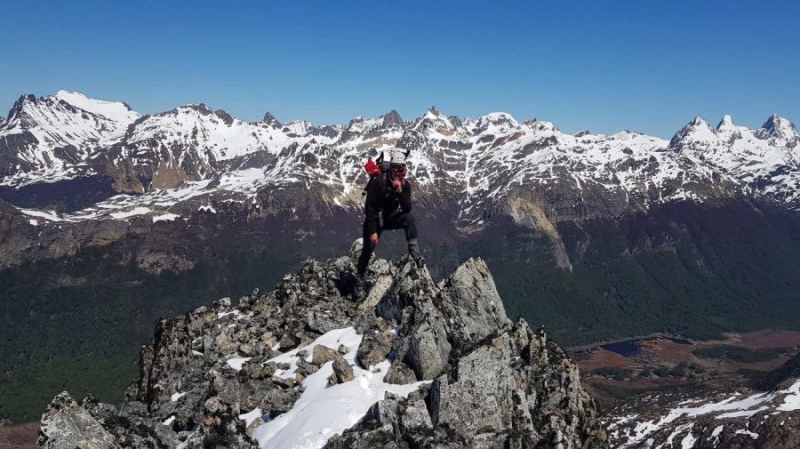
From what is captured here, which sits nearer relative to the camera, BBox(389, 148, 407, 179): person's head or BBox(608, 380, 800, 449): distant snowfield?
BBox(389, 148, 407, 179): person's head

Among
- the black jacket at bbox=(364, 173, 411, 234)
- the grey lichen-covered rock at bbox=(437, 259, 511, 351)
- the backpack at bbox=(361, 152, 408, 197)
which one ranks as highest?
the backpack at bbox=(361, 152, 408, 197)

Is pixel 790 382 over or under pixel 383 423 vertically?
under

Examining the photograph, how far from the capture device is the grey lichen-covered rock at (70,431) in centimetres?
2633

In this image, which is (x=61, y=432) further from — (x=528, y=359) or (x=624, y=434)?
(x=624, y=434)

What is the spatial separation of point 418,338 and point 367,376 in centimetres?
398

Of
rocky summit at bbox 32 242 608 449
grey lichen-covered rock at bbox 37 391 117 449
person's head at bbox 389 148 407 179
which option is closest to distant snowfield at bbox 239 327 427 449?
rocky summit at bbox 32 242 608 449

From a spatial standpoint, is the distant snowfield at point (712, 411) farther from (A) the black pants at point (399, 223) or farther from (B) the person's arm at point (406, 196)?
(B) the person's arm at point (406, 196)

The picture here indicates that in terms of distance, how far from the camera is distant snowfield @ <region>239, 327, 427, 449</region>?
1262 inches

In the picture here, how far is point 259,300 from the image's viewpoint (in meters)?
64.1

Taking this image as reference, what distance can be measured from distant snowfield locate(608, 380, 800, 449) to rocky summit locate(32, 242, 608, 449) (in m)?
103

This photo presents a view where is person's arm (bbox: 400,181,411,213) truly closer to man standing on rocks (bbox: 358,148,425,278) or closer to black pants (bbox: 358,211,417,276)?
man standing on rocks (bbox: 358,148,425,278)

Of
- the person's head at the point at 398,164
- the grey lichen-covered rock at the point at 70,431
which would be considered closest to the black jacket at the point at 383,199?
the person's head at the point at 398,164

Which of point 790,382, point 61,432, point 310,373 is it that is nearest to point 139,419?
point 61,432

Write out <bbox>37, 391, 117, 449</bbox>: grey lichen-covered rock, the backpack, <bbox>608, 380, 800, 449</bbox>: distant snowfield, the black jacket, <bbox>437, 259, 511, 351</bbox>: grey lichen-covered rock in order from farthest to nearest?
<bbox>608, 380, 800, 449</bbox>: distant snowfield → <bbox>437, 259, 511, 351</bbox>: grey lichen-covered rock → the black jacket → the backpack → <bbox>37, 391, 117, 449</bbox>: grey lichen-covered rock
